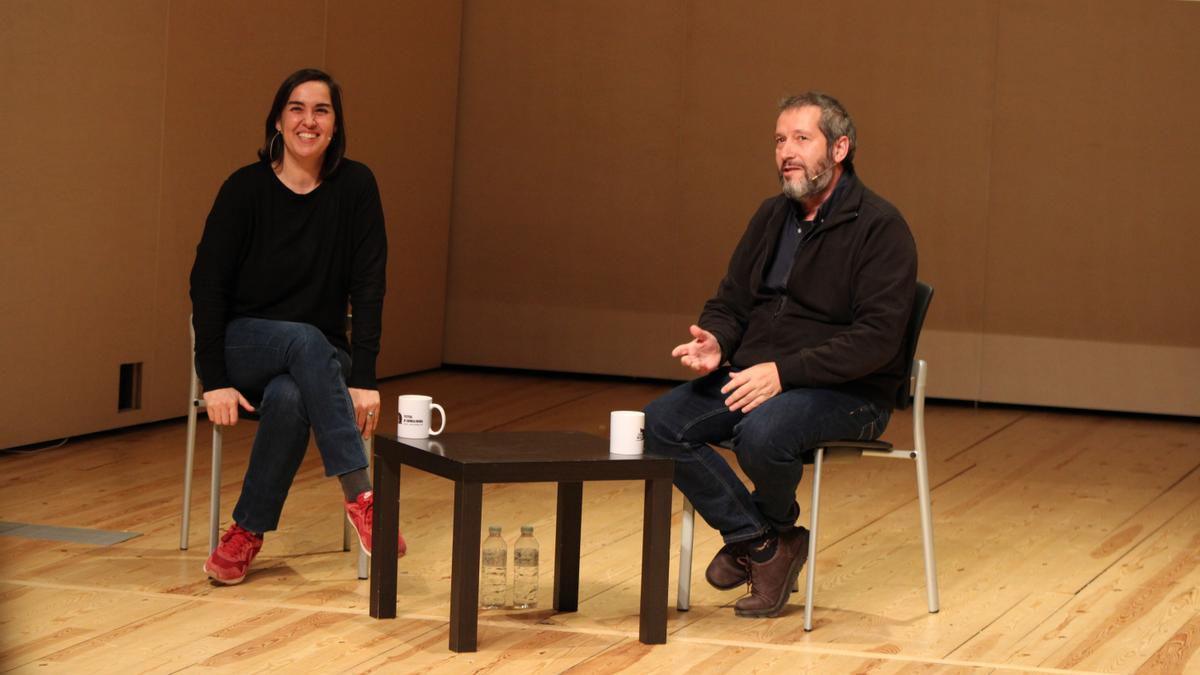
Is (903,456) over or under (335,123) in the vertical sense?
under

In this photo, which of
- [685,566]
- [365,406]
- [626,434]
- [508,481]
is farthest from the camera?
[365,406]

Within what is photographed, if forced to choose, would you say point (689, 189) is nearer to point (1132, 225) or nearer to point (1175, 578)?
point (1132, 225)

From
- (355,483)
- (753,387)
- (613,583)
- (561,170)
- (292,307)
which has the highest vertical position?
(561,170)

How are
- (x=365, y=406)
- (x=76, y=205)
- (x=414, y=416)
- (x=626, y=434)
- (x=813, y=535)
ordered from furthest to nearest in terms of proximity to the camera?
(x=76, y=205)
(x=365, y=406)
(x=813, y=535)
(x=414, y=416)
(x=626, y=434)

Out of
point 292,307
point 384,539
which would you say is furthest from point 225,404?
point 384,539

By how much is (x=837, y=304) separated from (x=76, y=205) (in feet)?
9.29

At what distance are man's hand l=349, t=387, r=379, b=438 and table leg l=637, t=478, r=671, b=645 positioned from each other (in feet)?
2.78

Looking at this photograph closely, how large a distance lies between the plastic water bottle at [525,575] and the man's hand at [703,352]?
0.52 metres

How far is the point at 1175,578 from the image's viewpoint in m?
3.90

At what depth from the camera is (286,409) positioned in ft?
11.4

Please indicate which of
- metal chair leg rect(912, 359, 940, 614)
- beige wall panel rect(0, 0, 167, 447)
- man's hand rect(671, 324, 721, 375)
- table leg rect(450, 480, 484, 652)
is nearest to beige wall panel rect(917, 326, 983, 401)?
beige wall panel rect(0, 0, 167, 447)

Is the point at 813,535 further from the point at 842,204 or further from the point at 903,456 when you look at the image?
the point at 842,204

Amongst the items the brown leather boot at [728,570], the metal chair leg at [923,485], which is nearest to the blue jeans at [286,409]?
the brown leather boot at [728,570]

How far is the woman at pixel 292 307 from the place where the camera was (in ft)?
11.4
